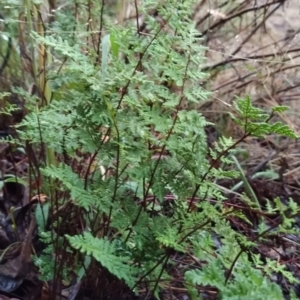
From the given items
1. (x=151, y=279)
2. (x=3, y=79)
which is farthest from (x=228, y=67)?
Answer: (x=151, y=279)

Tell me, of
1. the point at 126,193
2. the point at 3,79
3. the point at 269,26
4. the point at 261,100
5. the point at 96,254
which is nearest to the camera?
the point at 96,254

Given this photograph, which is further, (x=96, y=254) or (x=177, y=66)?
(x=177, y=66)

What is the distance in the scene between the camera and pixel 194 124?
4.18 feet

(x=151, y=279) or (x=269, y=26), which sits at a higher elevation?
(x=269, y=26)

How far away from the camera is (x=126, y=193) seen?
1445 millimetres

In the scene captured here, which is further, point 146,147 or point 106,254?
point 146,147

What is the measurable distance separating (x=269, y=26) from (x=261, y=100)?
0.51 m

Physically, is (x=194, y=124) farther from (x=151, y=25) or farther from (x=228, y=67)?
(x=228, y=67)

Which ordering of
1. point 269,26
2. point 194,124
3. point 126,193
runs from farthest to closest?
point 269,26 < point 126,193 < point 194,124

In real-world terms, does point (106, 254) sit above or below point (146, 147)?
below

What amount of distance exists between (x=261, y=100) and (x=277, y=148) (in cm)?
28

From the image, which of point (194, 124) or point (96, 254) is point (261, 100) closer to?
point (194, 124)


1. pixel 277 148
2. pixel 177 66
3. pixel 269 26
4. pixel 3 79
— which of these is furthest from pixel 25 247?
pixel 269 26

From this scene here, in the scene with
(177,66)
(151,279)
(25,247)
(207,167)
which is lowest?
(25,247)
